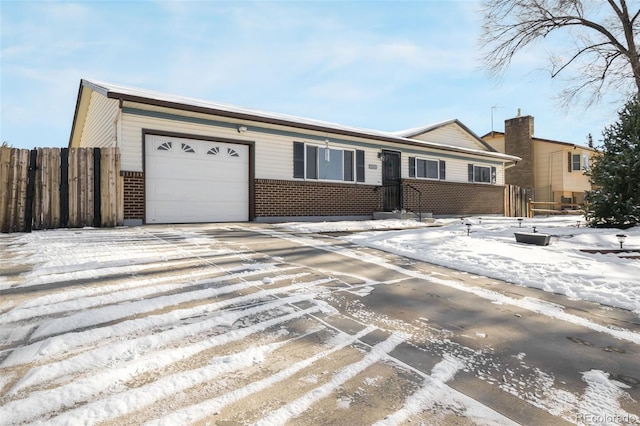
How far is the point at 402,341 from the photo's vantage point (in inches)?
96.1

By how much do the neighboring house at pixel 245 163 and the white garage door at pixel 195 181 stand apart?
0.09ft

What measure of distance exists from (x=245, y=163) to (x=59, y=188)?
15.3ft

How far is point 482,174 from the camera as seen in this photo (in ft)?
59.1

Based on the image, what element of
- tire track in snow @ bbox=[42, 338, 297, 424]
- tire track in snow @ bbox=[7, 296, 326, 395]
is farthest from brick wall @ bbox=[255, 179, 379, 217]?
tire track in snow @ bbox=[42, 338, 297, 424]

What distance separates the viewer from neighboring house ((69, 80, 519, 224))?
872 centimetres

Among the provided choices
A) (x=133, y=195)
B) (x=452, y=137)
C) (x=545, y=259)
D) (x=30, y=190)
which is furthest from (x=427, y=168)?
(x=30, y=190)

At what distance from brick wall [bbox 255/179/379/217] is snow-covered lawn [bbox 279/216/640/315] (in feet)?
13.2

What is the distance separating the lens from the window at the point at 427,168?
48.8ft

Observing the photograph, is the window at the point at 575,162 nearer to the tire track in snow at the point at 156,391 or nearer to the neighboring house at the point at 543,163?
the neighboring house at the point at 543,163

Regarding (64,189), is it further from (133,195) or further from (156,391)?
(156,391)

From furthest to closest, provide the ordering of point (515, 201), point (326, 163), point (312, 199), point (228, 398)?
point (515, 201) < point (326, 163) < point (312, 199) < point (228, 398)

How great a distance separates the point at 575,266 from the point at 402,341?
3.96m

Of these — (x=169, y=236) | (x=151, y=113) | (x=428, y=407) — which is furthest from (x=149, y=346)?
(x=151, y=113)

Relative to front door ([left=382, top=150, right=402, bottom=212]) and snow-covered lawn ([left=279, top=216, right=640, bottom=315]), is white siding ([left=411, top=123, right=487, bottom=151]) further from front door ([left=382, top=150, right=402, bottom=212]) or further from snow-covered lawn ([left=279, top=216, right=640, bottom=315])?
snow-covered lawn ([left=279, top=216, right=640, bottom=315])
